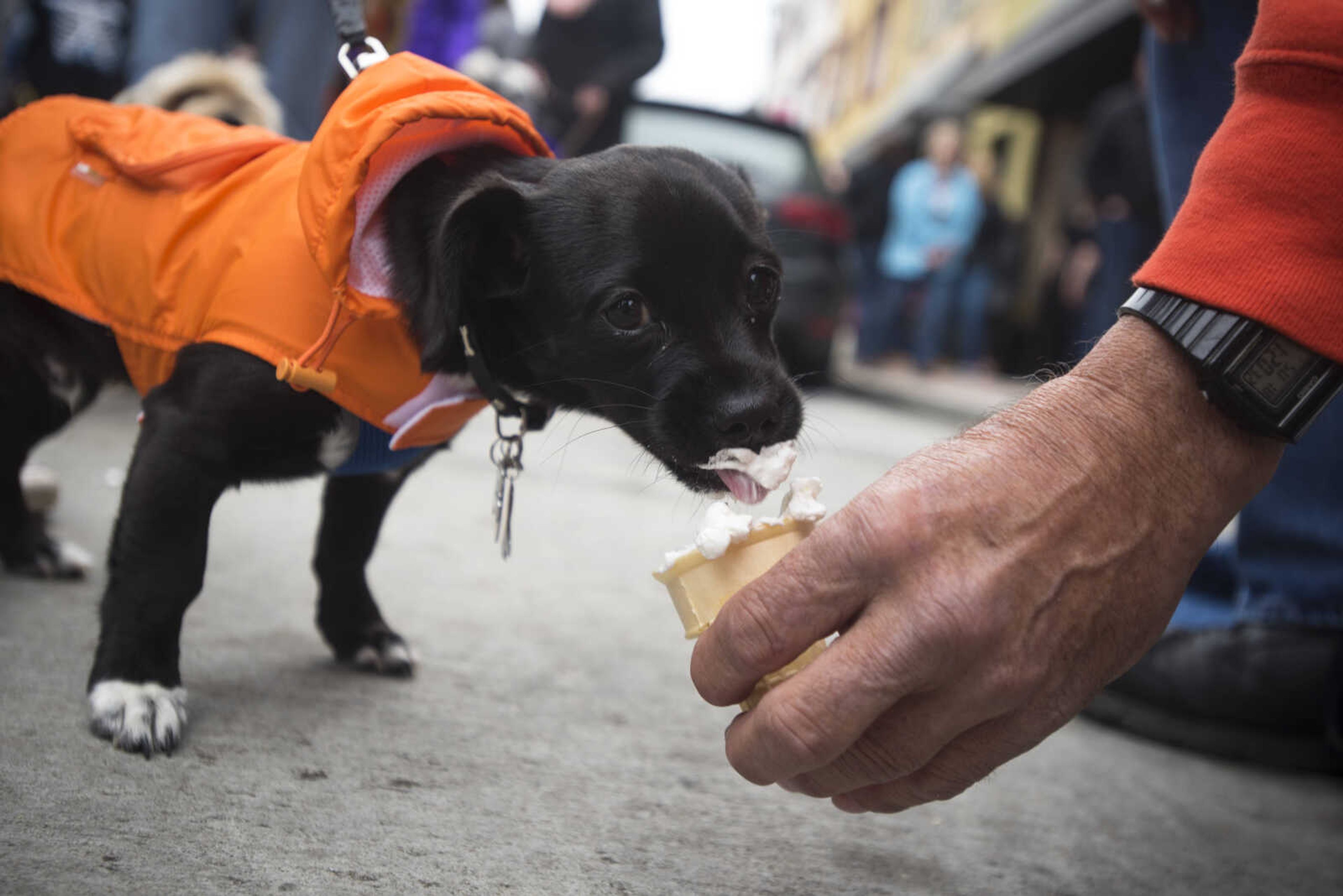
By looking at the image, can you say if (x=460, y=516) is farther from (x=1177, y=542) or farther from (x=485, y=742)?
(x=1177, y=542)

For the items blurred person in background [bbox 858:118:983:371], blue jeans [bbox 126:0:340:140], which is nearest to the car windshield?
blurred person in background [bbox 858:118:983:371]

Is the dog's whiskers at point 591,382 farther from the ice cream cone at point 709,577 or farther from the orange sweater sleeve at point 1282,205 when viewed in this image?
the orange sweater sleeve at point 1282,205

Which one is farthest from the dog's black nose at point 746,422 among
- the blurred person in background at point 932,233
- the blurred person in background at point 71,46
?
the blurred person in background at point 932,233

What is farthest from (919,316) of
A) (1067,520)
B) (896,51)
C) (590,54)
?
(896,51)

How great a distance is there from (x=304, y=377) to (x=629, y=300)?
54 cm

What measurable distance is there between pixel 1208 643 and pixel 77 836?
2.19 m

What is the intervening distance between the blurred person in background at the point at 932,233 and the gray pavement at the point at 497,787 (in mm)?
9039

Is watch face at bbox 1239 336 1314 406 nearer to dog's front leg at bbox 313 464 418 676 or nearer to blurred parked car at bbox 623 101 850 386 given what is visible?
dog's front leg at bbox 313 464 418 676

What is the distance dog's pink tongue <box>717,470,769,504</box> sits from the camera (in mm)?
1742

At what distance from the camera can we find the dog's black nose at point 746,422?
5.80 ft

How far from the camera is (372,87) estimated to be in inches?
71.4

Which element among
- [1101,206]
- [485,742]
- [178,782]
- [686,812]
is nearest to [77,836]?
[178,782]

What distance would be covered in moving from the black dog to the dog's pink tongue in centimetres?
5

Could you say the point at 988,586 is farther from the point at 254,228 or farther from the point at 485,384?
the point at 254,228
